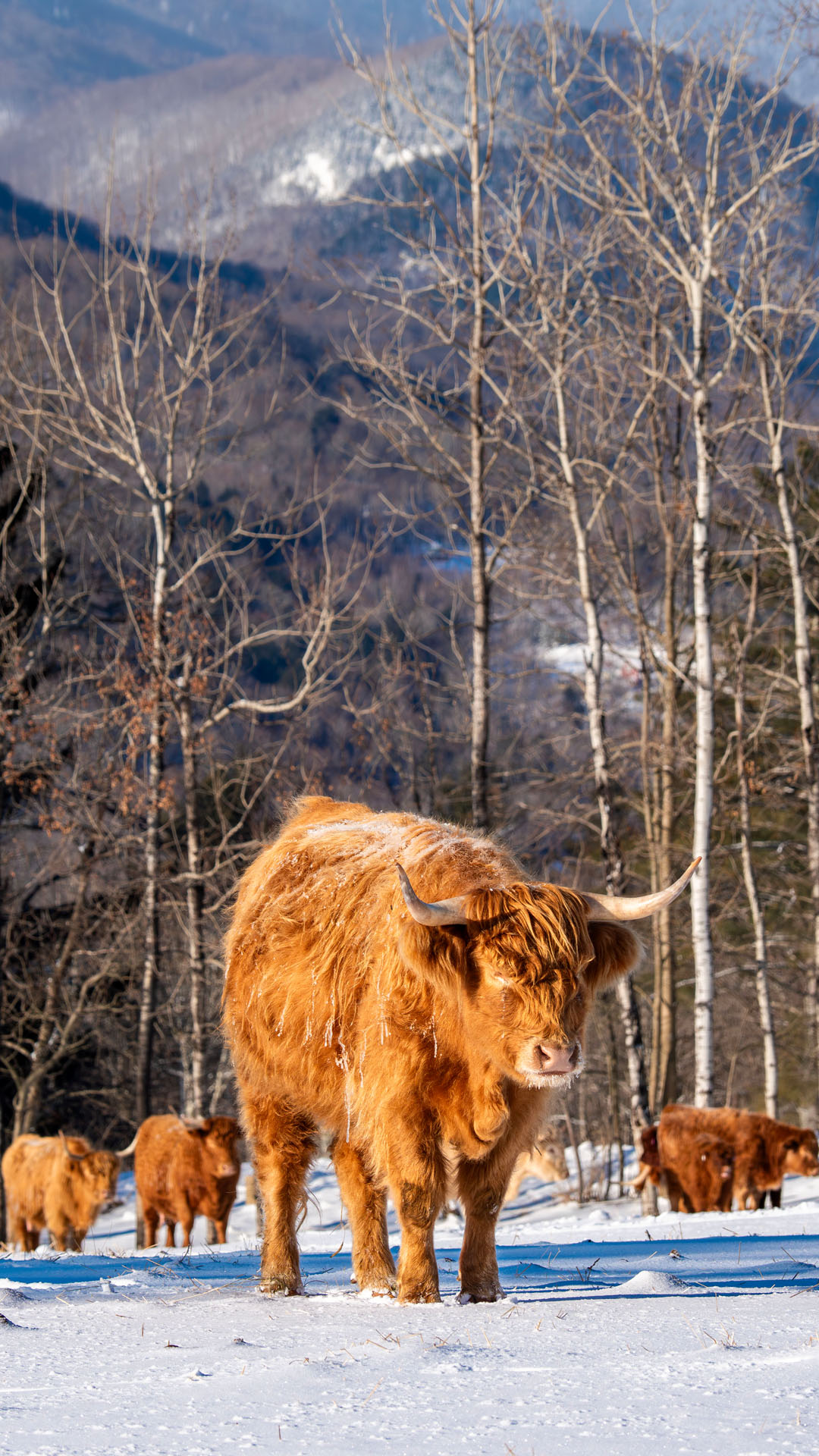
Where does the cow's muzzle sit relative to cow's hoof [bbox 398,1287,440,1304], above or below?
above

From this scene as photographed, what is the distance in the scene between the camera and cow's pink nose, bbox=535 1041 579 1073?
11.5ft

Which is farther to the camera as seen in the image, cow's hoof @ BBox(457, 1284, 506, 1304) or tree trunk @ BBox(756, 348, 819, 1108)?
tree trunk @ BBox(756, 348, 819, 1108)

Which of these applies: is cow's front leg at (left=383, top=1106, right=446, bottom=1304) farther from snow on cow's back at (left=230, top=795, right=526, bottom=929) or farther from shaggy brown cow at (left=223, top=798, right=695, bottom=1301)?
snow on cow's back at (left=230, top=795, right=526, bottom=929)

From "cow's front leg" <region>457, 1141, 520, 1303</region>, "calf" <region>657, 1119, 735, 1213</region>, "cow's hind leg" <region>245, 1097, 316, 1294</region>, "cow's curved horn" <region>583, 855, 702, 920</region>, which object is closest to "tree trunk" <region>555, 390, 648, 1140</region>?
"calf" <region>657, 1119, 735, 1213</region>

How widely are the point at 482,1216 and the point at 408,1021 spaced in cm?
67

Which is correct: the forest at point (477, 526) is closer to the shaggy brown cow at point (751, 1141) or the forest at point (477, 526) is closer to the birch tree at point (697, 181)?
the birch tree at point (697, 181)

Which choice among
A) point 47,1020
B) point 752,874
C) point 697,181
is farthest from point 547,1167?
point 697,181

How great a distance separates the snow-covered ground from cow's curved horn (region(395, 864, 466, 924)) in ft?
3.54

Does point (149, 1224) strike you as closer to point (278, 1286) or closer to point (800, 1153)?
point (800, 1153)

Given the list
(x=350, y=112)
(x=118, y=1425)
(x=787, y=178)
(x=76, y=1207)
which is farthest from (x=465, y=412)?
(x=118, y=1425)

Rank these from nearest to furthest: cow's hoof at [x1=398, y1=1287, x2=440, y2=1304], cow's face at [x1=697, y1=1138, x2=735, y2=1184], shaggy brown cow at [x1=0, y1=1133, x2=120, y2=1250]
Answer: cow's hoof at [x1=398, y1=1287, x2=440, y2=1304] → cow's face at [x1=697, y1=1138, x2=735, y2=1184] → shaggy brown cow at [x1=0, y1=1133, x2=120, y2=1250]

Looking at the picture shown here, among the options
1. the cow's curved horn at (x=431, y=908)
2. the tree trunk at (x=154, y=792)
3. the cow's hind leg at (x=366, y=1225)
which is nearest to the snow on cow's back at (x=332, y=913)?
the cow's curved horn at (x=431, y=908)

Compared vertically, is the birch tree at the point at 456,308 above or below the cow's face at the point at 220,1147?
above

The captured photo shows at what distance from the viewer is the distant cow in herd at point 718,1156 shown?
11.3m
